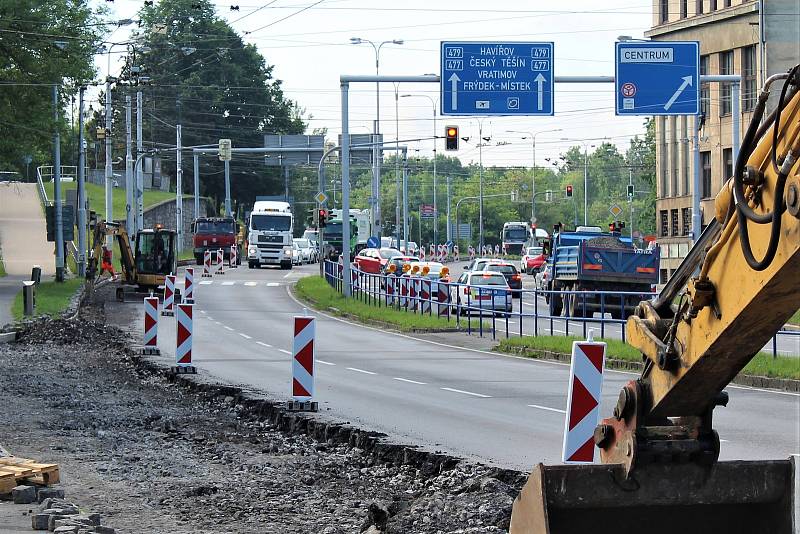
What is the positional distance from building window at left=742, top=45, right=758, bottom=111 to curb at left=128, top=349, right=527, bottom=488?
135 feet

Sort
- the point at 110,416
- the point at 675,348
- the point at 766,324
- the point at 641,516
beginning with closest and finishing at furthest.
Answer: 1. the point at 766,324
2. the point at 675,348
3. the point at 641,516
4. the point at 110,416

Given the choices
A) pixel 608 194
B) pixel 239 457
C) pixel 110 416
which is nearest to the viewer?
pixel 239 457

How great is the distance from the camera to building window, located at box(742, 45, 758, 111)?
2210 inches

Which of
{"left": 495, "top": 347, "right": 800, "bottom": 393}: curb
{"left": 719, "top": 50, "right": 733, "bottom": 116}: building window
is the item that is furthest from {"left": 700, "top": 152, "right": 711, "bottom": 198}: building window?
{"left": 495, "top": 347, "right": 800, "bottom": 393}: curb

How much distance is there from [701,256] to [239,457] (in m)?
7.40

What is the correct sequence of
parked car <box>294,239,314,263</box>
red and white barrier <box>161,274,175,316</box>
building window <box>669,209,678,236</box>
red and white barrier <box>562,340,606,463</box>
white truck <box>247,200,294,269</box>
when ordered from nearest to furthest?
red and white barrier <box>562,340,606,463</box> → red and white barrier <box>161,274,175,316</box> → building window <box>669,209,678,236</box> → white truck <box>247,200,294,269</box> → parked car <box>294,239,314,263</box>

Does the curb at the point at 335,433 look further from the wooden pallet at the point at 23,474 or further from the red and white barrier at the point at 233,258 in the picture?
the red and white barrier at the point at 233,258

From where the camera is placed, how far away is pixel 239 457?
12.6 m

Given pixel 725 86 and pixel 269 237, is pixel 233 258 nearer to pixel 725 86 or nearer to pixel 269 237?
pixel 269 237

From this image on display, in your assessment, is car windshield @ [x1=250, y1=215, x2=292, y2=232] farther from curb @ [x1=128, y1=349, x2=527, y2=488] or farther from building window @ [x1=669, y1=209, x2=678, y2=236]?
curb @ [x1=128, y1=349, x2=527, y2=488]

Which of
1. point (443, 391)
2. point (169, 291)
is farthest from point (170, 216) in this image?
point (443, 391)

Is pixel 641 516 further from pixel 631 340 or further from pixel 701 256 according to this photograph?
pixel 701 256

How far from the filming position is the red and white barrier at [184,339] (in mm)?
21016

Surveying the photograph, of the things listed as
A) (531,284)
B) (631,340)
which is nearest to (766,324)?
(631,340)
